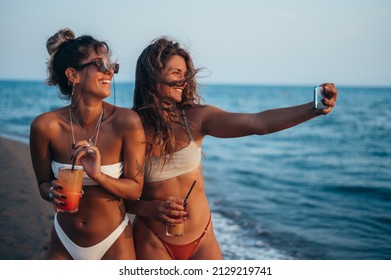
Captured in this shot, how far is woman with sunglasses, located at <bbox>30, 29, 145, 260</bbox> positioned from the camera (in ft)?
9.40

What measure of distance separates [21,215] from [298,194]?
222 inches

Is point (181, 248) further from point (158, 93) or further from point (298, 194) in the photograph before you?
point (298, 194)

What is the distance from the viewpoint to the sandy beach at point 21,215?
5145mm

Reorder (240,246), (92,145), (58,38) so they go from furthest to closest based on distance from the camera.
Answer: (240,246) → (58,38) → (92,145)

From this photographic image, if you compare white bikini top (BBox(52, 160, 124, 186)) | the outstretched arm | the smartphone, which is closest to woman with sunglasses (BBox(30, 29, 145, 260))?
white bikini top (BBox(52, 160, 124, 186))

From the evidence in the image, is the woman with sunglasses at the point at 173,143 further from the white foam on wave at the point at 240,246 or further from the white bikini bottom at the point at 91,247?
the white foam on wave at the point at 240,246

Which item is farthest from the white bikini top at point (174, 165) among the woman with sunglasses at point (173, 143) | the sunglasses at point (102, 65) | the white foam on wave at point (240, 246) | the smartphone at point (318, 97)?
the white foam on wave at point (240, 246)

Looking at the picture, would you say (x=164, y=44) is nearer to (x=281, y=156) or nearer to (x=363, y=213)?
(x=363, y=213)

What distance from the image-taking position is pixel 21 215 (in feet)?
19.6

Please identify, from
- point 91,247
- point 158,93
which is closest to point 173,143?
point 158,93

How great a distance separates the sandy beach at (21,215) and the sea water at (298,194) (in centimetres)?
165

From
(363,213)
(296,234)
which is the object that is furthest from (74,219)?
(363,213)

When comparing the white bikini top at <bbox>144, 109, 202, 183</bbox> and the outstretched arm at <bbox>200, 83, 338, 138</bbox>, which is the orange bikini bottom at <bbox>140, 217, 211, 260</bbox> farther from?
the outstretched arm at <bbox>200, 83, 338, 138</bbox>

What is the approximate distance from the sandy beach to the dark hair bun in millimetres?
2642
